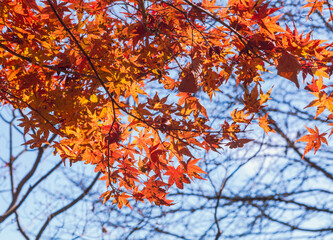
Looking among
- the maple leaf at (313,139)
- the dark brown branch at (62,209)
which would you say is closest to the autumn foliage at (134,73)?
the maple leaf at (313,139)

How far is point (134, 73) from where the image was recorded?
1.35m

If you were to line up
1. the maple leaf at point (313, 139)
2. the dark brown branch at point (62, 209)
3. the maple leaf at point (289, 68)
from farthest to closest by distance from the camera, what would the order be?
the dark brown branch at point (62, 209)
the maple leaf at point (313, 139)
the maple leaf at point (289, 68)

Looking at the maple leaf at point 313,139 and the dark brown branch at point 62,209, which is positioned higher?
the dark brown branch at point 62,209

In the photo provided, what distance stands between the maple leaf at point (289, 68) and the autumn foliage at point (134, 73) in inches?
7.4

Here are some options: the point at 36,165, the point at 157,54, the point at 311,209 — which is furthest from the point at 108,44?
the point at 311,209

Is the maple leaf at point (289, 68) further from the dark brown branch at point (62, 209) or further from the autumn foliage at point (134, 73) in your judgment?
the dark brown branch at point (62, 209)

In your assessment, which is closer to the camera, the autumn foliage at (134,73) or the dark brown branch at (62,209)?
the autumn foliage at (134,73)

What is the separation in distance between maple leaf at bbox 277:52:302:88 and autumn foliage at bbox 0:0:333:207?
0.19 metres

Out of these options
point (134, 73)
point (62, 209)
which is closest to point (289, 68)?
point (134, 73)

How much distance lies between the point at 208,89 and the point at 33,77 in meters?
0.99

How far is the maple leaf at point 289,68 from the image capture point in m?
0.98

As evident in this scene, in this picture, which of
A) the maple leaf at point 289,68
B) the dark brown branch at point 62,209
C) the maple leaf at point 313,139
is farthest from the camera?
the dark brown branch at point 62,209

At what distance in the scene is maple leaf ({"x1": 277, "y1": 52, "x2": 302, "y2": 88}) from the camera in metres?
0.98

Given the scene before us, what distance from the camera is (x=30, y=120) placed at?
1439mm
